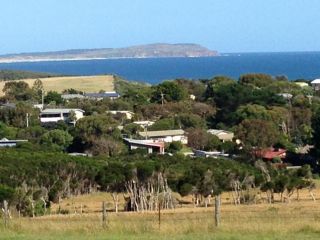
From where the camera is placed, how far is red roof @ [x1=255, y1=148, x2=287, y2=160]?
50.5 metres

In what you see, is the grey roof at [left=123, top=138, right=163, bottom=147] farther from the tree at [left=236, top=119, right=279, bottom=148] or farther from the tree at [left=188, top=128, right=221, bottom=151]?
the tree at [left=236, top=119, right=279, bottom=148]

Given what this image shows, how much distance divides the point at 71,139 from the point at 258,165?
58.5 feet

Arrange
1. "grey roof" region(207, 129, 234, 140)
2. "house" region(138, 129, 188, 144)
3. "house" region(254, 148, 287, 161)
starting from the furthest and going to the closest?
"house" region(138, 129, 188, 144) → "grey roof" region(207, 129, 234, 140) → "house" region(254, 148, 287, 161)

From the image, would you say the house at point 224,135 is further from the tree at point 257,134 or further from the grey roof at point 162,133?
the tree at point 257,134

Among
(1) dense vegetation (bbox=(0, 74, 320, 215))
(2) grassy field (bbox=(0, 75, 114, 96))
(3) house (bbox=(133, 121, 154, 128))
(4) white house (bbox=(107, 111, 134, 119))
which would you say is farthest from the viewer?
(2) grassy field (bbox=(0, 75, 114, 96))

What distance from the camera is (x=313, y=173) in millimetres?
46531

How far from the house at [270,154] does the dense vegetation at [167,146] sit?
14.7 inches

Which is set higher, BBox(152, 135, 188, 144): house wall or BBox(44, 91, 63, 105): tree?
BBox(152, 135, 188, 144): house wall

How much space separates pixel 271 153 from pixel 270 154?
14.5 inches

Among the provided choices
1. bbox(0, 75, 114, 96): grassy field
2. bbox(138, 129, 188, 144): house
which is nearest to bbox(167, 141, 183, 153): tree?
bbox(138, 129, 188, 144): house

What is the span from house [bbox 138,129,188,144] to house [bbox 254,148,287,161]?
9.68 metres

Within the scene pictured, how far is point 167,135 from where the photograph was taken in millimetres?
60375

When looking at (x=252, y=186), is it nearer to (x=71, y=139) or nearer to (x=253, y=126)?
(x=253, y=126)

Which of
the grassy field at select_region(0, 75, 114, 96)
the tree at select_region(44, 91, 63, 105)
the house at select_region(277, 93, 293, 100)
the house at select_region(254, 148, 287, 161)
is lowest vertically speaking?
the grassy field at select_region(0, 75, 114, 96)
